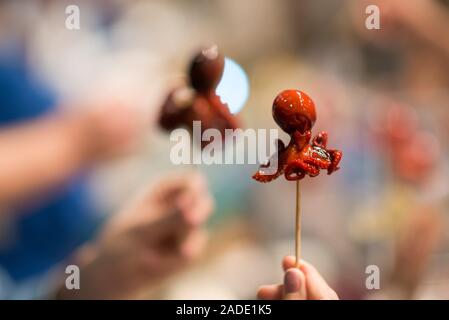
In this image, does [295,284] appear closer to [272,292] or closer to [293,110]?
[272,292]

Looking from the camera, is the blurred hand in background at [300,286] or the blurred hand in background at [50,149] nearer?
the blurred hand in background at [300,286]

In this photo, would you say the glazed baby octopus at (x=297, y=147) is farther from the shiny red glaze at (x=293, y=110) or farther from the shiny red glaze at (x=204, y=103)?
the shiny red glaze at (x=204, y=103)

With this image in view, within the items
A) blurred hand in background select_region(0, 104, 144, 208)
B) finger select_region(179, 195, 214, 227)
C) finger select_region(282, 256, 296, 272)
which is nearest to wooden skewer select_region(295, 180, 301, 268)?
finger select_region(282, 256, 296, 272)

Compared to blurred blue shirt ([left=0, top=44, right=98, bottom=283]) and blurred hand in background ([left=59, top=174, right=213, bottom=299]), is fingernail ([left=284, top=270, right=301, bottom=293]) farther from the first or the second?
blurred blue shirt ([left=0, top=44, right=98, bottom=283])

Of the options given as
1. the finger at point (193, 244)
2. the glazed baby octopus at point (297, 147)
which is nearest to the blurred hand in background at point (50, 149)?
the finger at point (193, 244)

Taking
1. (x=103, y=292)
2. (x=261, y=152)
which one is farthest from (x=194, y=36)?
(x=103, y=292)

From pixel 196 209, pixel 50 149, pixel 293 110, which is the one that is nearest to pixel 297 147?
pixel 293 110
